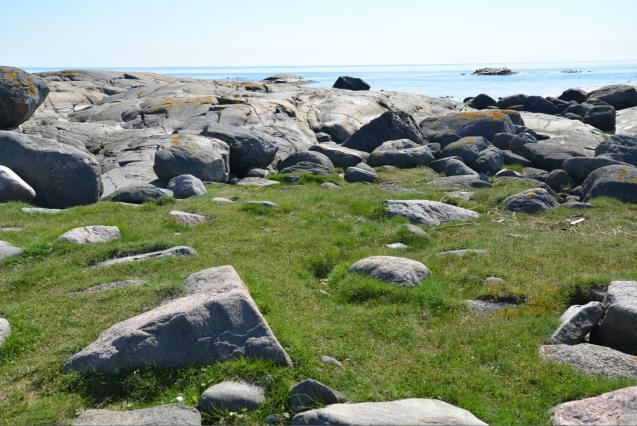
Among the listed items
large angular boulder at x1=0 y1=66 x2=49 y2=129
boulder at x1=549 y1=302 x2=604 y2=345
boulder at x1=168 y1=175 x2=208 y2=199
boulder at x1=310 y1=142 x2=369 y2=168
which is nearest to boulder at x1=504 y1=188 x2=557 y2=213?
boulder at x1=549 y1=302 x2=604 y2=345

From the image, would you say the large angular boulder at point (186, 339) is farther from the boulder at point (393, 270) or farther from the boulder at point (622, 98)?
the boulder at point (622, 98)

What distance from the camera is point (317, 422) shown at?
7.18 metres

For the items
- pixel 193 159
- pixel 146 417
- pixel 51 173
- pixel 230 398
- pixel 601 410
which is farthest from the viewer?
pixel 193 159

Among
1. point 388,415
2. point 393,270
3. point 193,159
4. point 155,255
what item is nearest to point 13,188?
point 193,159

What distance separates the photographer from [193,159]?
25.7 m

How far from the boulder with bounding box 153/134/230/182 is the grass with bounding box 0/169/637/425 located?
15.0 feet

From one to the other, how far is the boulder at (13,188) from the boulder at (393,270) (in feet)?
40.4

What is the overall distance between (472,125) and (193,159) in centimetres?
1942

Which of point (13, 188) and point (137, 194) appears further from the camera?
point (137, 194)

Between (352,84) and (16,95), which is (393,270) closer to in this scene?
(16,95)

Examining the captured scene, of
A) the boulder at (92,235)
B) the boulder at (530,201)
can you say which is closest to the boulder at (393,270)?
A: the boulder at (92,235)

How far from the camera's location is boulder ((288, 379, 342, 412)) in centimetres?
802

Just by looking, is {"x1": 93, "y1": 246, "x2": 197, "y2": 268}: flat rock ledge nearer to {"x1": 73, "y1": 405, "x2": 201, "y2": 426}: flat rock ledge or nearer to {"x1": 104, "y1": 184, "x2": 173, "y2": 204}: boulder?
{"x1": 73, "y1": 405, "x2": 201, "y2": 426}: flat rock ledge

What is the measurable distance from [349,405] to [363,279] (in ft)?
18.2
